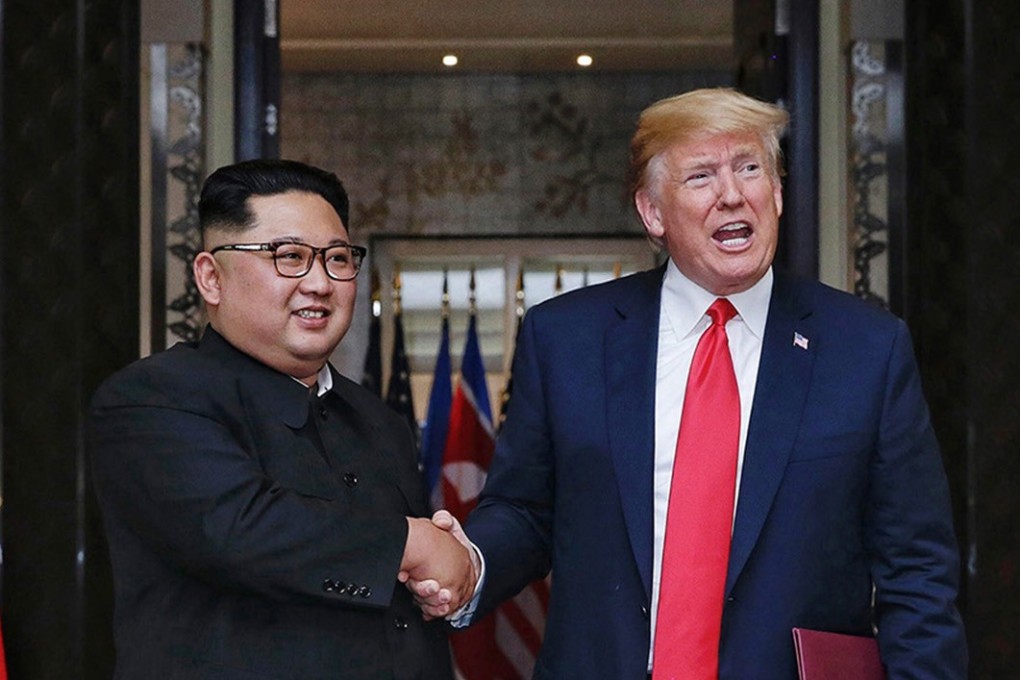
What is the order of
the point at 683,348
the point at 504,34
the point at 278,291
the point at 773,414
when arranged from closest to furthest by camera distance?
the point at 278,291 < the point at 773,414 < the point at 683,348 < the point at 504,34

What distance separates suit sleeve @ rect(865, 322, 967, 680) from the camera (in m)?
2.00

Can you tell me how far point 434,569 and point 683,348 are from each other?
0.49 m

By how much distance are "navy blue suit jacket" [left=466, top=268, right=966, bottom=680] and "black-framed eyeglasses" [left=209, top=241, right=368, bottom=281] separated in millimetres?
380

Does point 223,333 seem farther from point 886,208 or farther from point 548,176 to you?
point 548,176

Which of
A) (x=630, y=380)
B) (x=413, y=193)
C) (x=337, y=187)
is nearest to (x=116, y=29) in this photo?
(x=337, y=187)

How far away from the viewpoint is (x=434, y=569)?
1993 millimetres

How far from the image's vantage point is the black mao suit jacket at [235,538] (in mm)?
1805

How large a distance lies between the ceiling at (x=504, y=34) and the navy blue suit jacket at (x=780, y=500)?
455cm

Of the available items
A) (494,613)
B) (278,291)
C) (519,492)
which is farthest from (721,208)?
(494,613)

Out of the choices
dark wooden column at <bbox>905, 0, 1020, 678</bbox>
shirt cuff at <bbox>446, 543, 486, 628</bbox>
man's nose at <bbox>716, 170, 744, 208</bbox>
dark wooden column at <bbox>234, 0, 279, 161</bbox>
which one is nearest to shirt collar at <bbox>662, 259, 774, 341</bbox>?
man's nose at <bbox>716, 170, 744, 208</bbox>

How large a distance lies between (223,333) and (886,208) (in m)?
2.21

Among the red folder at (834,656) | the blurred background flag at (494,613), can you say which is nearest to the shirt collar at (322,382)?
the red folder at (834,656)

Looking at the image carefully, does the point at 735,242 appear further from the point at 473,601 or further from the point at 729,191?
the point at 473,601

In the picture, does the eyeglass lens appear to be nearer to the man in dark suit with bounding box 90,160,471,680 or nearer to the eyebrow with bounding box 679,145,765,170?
the man in dark suit with bounding box 90,160,471,680
